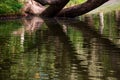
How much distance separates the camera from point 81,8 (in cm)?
3167

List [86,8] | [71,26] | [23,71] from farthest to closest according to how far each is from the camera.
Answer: [86,8], [71,26], [23,71]

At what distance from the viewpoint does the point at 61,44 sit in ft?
59.9

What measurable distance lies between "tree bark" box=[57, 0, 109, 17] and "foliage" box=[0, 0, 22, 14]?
3490mm

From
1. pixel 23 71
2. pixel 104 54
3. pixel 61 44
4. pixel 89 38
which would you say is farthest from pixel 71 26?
pixel 23 71

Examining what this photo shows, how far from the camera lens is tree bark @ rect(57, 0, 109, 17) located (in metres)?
29.8

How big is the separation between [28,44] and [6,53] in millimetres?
2855

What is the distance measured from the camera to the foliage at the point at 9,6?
34.3 m

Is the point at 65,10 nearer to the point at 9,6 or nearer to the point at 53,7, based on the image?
the point at 53,7

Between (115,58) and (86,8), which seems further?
(86,8)

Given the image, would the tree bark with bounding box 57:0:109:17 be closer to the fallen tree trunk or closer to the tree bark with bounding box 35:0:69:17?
the fallen tree trunk

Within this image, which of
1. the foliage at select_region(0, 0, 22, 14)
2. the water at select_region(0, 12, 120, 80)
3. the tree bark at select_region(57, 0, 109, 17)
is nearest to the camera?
the water at select_region(0, 12, 120, 80)

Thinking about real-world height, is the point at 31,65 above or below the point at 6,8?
below

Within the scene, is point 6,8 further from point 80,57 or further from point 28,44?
point 80,57

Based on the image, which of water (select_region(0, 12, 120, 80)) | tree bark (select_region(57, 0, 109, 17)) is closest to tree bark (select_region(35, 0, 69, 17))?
tree bark (select_region(57, 0, 109, 17))
